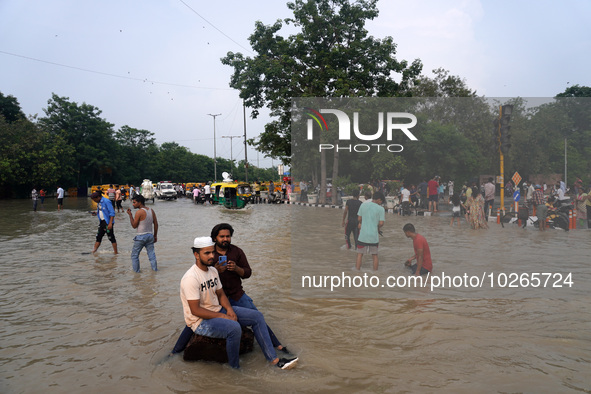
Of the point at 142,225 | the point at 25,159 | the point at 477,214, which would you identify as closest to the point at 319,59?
the point at 477,214

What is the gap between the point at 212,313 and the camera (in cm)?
472

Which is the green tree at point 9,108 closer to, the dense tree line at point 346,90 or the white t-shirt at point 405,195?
the dense tree line at point 346,90

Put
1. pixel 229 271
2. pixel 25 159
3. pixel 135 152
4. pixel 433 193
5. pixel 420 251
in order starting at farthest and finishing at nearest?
pixel 135 152 < pixel 25 159 < pixel 433 193 < pixel 420 251 < pixel 229 271

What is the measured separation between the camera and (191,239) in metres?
15.0

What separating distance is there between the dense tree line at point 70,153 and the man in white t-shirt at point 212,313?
44738 millimetres

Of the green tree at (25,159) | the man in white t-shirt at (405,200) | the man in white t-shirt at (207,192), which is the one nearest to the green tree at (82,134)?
the green tree at (25,159)

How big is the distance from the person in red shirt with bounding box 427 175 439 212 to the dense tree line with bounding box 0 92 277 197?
127ft

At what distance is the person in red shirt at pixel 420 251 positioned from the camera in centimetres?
811

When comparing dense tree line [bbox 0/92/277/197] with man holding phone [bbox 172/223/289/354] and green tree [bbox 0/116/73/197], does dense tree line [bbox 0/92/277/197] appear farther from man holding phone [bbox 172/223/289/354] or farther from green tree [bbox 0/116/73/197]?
man holding phone [bbox 172/223/289/354]

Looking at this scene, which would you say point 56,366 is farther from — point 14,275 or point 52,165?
point 52,165

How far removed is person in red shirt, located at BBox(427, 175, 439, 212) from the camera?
1844 centimetres

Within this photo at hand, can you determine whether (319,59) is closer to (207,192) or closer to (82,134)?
(207,192)

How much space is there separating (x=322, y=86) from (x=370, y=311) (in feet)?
74.3

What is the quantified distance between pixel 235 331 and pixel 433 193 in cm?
1596
